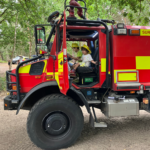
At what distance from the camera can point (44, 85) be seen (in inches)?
131

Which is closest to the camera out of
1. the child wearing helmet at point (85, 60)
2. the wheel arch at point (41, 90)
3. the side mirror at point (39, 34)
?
the wheel arch at point (41, 90)

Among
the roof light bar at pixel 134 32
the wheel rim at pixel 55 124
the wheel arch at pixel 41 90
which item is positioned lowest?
the wheel rim at pixel 55 124

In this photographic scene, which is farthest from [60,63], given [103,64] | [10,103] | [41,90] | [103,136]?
[103,136]

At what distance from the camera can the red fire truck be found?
3270 millimetres

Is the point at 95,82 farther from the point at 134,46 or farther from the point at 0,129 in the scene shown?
the point at 0,129

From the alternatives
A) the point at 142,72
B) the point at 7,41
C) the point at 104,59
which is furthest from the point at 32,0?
the point at 142,72

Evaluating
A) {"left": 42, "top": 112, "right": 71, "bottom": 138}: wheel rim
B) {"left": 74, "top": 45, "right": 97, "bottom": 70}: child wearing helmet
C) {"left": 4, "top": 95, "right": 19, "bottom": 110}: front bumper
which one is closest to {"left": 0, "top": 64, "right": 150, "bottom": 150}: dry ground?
{"left": 42, "top": 112, "right": 71, "bottom": 138}: wheel rim

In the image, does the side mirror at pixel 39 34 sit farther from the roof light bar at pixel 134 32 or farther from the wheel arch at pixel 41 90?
the roof light bar at pixel 134 32

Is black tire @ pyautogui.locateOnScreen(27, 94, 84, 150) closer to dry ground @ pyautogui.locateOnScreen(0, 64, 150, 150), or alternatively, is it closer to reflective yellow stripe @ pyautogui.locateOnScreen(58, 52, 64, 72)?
dry ground @ pyautogui.locateOnScreen(0, 64, 150, 150)

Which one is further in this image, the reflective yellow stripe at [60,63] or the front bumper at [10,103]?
the front bumper at [10,103]

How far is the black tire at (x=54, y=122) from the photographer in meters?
3.19

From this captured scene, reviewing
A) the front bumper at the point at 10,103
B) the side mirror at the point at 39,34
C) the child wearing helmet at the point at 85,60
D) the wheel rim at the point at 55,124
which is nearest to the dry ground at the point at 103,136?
the wheel rim at the point at 55,124

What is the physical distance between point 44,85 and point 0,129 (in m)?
2.08

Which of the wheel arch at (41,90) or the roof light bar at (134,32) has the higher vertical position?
the roof light bar at (134,32)
